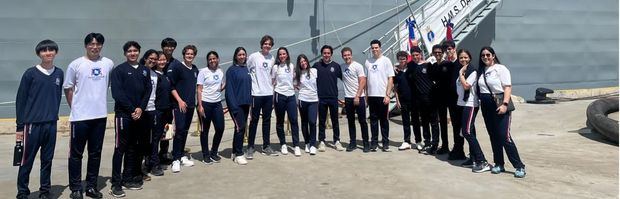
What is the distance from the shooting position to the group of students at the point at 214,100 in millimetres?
4609

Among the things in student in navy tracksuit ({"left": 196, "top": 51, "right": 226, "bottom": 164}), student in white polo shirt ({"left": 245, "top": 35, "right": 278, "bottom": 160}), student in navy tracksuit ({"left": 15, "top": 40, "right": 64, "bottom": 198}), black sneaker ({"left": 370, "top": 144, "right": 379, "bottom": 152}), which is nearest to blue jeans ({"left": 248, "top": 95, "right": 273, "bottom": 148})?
student in white polo shirt ({"left": 245, "top": 35, "right": 278, "bottom": 160})

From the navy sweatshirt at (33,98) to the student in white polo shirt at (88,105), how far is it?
175mm

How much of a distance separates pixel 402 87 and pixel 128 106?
13.5 ft

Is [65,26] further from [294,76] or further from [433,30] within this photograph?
[433,30]

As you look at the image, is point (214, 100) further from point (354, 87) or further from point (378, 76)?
point (378, 76)

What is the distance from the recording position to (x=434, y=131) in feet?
23.2

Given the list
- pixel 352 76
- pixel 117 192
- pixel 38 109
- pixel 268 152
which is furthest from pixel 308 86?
pixel 38 109

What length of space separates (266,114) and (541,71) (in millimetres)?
10140

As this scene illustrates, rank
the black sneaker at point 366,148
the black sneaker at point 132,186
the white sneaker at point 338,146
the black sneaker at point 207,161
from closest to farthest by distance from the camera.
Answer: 1. the black sneaker at point 132,186
2. the black sneaker at point 207,161
3. the black sneaker at point 366,148
4. the white sneaker at point 338,146

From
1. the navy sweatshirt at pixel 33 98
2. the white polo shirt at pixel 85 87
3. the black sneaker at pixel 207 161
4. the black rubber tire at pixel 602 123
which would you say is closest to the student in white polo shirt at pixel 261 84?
the black sneaker at pixel 207 161

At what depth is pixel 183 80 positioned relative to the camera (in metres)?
5.96

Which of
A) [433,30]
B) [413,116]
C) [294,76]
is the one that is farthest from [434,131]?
[433,30]

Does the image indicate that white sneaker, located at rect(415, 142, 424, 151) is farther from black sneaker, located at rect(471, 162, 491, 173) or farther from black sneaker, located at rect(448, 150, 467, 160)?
black sneaker, located at rect(471, 162, 491, 173)

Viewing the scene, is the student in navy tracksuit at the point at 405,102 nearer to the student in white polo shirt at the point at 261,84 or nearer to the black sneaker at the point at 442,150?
the black sneaker at the point at 442,150
